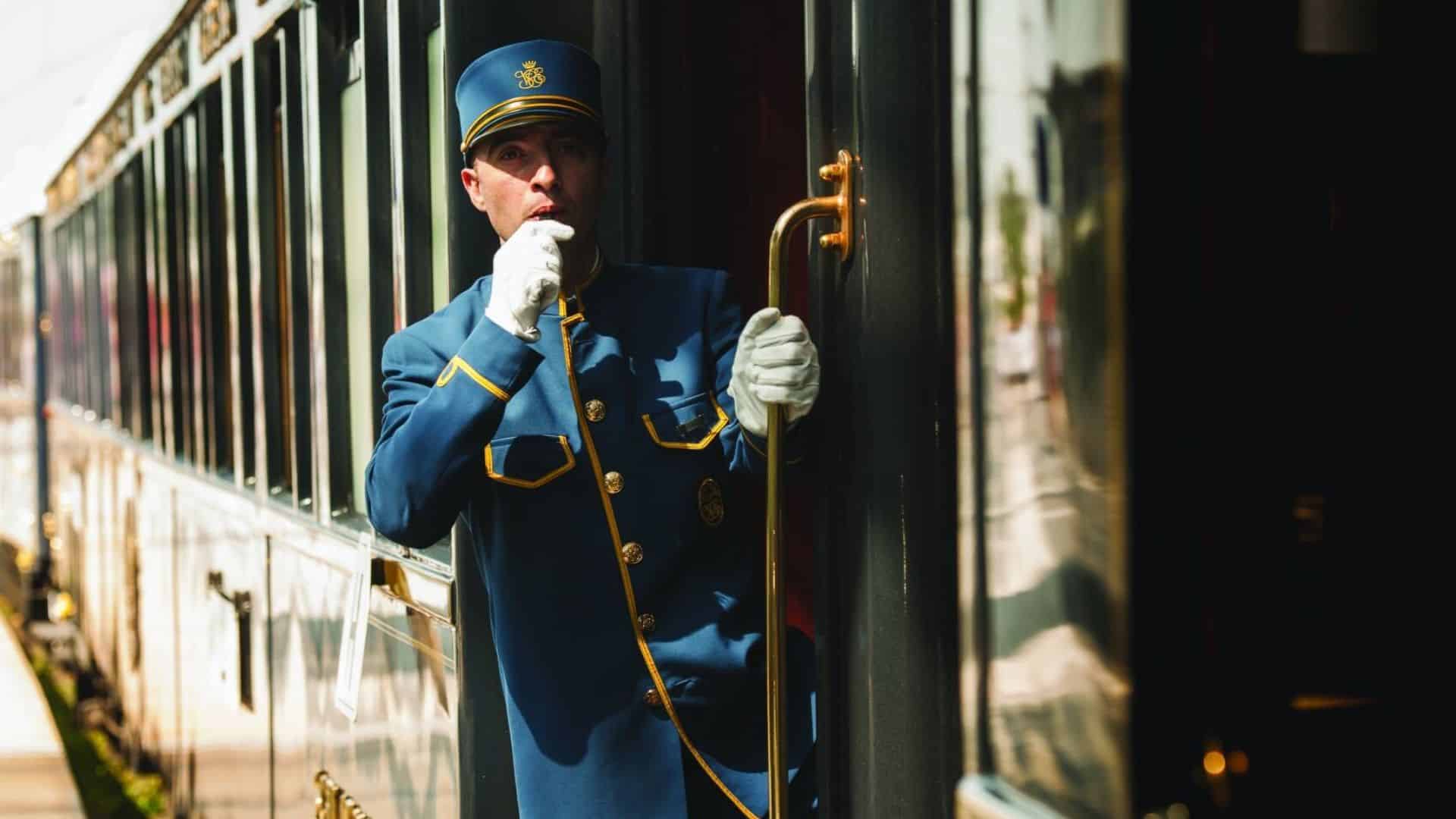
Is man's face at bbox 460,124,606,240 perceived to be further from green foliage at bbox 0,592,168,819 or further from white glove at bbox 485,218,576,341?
green foliage at bbox 0,592,168,819

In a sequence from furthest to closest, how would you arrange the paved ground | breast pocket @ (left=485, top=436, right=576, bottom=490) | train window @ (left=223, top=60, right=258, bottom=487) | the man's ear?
the paved ground
train window @ (left=223, top=60, right=258, bottom=487)
the man's ear
breast pocket @ (left=485, top=436, right=576, bottom=490)

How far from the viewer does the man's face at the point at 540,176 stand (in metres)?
2.15

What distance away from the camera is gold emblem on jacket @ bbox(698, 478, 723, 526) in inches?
84.5

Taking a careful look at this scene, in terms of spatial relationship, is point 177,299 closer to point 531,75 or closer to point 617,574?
point 531,75

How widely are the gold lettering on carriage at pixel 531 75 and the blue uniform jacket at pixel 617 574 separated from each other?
0.30 meters

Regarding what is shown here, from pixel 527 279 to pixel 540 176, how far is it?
0.71 ft

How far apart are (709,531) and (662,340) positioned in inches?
10.5

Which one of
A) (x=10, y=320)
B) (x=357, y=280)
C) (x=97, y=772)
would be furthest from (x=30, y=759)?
(x=10, y=320)

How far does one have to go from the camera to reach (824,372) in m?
1.82

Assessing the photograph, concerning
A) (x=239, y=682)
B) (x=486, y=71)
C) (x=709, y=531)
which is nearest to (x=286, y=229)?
(x=239, y=682)

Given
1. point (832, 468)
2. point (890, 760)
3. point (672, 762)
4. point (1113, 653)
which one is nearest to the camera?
point (1113, 653)

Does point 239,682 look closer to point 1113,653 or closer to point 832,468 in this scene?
point 832,468

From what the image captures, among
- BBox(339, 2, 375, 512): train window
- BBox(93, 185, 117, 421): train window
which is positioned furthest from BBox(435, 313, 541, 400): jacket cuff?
BBox(93, 185, 117, 421): train window

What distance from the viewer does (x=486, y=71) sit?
7.28 feet
